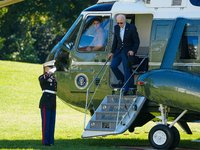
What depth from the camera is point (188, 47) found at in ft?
29.1

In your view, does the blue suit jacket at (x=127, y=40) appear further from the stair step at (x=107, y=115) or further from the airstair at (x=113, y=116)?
the stair step at (x=107, y=115)

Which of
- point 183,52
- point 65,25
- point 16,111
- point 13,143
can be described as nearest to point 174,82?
point 183,52

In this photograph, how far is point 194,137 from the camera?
11.6m

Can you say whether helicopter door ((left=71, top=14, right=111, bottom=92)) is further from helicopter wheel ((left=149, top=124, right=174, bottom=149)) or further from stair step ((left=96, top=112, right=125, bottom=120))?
helicopter wheel ((left=149, top=124, right=174, bottom=149))

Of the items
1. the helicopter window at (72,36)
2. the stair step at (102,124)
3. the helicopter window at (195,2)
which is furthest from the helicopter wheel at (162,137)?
the helicopter window at (72,36)

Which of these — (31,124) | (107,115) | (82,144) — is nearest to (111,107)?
(107,115)

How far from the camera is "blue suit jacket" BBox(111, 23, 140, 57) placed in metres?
9.11

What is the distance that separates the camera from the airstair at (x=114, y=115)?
328 inches

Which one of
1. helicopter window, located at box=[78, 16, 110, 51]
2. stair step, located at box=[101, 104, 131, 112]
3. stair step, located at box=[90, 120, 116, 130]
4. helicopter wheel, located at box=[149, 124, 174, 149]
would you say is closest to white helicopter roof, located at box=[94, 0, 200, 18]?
helicopter window, located at box=[78, 16, 110, 51]

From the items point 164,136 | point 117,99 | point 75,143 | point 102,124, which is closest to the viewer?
point 164,136

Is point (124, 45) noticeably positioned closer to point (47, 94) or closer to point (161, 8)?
point (161, 8)

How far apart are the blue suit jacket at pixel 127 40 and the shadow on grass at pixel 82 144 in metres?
2.20

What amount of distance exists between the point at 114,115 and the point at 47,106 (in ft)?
4.74

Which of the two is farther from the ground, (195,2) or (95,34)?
(195,2)
